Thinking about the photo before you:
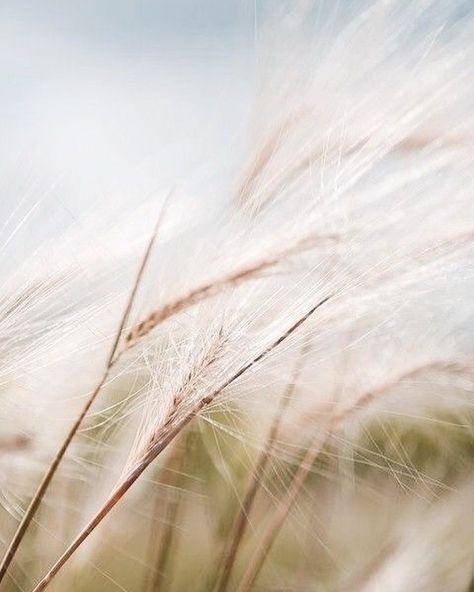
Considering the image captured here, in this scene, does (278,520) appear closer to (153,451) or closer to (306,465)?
(306,465)

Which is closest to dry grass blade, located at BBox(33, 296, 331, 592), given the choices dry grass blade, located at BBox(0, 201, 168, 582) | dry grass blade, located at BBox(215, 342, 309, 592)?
dry grass blade, located at BBox(0, 201, 168, 582)

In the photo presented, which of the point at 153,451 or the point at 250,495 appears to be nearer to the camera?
the point at 153,451

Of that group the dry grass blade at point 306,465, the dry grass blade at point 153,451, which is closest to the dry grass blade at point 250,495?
the dry grass blade at point 306,465

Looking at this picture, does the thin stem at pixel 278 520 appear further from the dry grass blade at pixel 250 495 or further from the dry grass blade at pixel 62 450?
the dry grass blade at pixel 62 450

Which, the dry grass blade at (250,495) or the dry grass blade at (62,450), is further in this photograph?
the dry grass blade at (250,495)

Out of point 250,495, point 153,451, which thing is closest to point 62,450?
point 153,451

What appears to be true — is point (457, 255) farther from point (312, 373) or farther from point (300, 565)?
point (300, 565)

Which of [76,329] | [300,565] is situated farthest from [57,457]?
[300,565]
